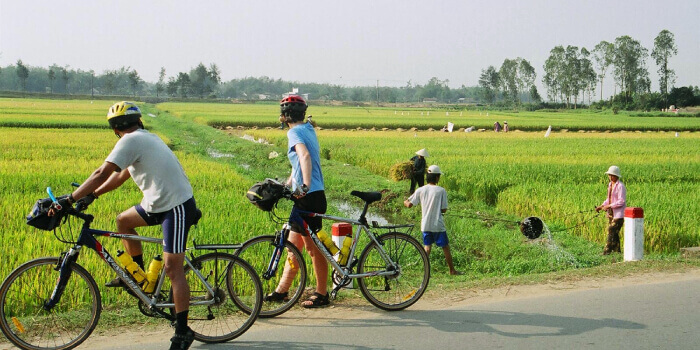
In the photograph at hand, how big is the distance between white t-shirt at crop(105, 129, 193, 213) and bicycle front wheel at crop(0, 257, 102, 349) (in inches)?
27.7

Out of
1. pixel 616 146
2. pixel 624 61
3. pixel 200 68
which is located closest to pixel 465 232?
pixel 616 146

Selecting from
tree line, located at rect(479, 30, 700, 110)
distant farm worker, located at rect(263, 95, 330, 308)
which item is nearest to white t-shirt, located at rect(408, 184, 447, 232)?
distant farm worker, located at rect(263, 95, 330, 308)

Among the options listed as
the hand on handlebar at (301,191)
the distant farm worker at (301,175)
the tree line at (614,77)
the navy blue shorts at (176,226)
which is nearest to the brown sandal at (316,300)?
the distant farm worker at (301,175)

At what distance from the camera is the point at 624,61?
10912cm

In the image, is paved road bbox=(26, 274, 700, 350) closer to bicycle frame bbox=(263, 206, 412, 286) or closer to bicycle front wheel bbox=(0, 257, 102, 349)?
bicycle front wheel bbox=(0, 257, 102, 349)

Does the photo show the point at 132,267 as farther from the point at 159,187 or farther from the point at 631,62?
the point at 631,62

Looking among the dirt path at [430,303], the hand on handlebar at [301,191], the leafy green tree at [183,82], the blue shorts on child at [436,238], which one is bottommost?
the dirt path at [430,303]

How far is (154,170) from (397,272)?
2268 mm

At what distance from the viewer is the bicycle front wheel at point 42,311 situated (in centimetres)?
468

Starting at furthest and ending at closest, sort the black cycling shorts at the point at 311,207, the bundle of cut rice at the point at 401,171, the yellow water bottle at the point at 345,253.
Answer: the bundle of cut rice at the point at 401,171
the yellow water bottle at the point at 345,253
the black cycling shorts at the point at 311,207

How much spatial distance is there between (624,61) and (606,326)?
369ft

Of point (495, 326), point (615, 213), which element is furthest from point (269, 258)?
point (615, 213)

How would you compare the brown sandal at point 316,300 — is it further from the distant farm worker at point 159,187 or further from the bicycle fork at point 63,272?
→ the bicycle fork at point 63,272

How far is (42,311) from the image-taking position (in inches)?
198
